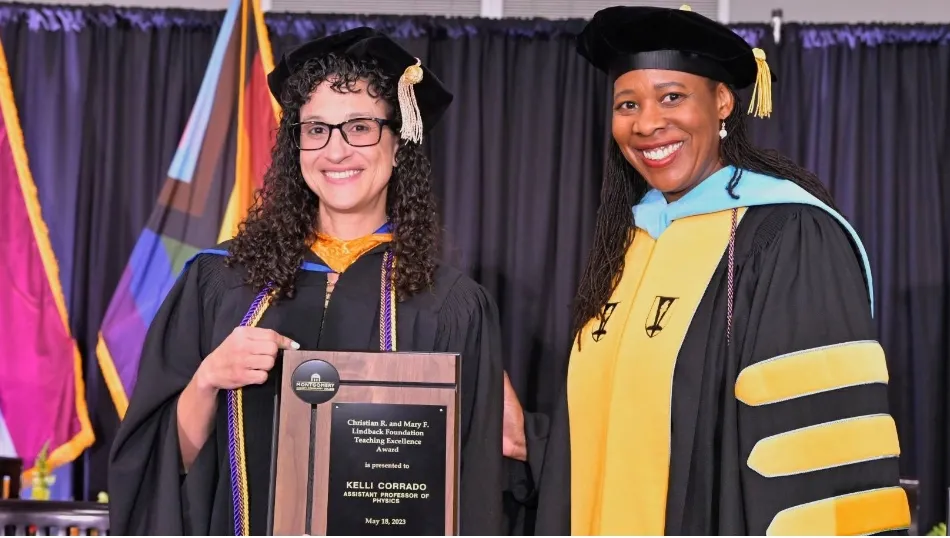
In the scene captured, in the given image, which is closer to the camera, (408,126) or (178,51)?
(408,126)

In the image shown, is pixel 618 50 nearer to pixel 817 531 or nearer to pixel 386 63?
pixel 386 63

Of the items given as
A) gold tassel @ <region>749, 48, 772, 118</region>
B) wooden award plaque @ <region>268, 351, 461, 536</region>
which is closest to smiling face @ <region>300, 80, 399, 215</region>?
wooden award plaque @ <region>268, 351, 461, 536</region>

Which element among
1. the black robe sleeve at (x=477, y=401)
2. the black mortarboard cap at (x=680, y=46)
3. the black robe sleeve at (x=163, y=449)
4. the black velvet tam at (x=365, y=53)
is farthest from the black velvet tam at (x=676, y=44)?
the black robe sleeve at (x=163, y=449)

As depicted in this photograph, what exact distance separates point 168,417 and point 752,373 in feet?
4.55

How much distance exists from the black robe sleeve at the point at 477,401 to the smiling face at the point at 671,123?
557 mm

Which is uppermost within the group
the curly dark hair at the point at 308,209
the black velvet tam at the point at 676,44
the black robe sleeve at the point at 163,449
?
the black velvet tam at the point at 676,44

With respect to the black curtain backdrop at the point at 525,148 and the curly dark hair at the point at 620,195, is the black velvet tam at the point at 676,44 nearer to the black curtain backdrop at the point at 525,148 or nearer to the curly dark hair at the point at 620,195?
the curly dark hair at the point at 620,195

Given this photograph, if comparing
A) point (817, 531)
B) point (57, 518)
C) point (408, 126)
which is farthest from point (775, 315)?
point (57, 518)

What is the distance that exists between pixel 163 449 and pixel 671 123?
1472 mm

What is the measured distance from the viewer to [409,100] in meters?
2.54

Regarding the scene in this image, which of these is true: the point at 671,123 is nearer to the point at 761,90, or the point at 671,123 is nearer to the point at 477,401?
the point at 761,90

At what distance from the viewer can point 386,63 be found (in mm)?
2545

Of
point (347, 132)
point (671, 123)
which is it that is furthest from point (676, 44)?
A: point (347, 132)

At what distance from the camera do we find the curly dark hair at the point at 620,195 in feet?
8.73
